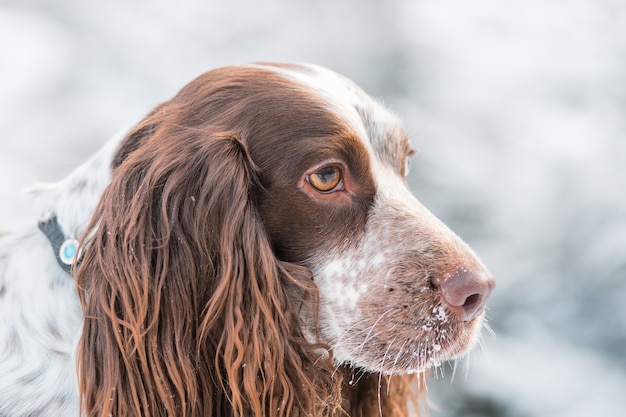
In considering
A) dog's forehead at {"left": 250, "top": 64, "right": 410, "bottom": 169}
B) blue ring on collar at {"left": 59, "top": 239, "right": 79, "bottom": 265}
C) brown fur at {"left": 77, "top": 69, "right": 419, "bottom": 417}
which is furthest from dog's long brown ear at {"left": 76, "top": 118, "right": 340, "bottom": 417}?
dog's forehead at {"left": 250, "top": 64, "right": 410, "bottom": 169}

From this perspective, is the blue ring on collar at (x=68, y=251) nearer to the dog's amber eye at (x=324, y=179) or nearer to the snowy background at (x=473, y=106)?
the dog's amber eye at (x=324, y=179)

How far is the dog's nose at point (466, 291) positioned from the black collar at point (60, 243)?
1.10 meters

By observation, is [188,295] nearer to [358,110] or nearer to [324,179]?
[324,179]

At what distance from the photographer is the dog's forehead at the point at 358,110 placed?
2.61m

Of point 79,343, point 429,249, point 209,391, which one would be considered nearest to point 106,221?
point 79,343

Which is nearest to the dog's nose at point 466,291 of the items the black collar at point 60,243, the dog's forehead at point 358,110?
the dog's forehead at point 358,110

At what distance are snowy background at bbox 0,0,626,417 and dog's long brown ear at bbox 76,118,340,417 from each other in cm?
207

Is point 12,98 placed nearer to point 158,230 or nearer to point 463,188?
point 463,188

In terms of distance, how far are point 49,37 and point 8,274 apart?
386cm

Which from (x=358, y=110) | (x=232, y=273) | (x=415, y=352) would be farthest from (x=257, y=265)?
(x=358, y=110)

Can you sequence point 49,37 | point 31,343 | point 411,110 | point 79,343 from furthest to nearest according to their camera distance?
point 49,37 → point 411,110 → point 31,343 → point 79,343

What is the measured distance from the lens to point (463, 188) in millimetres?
5270

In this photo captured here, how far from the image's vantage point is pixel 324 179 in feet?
8.13

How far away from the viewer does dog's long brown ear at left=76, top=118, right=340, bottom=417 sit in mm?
2307
